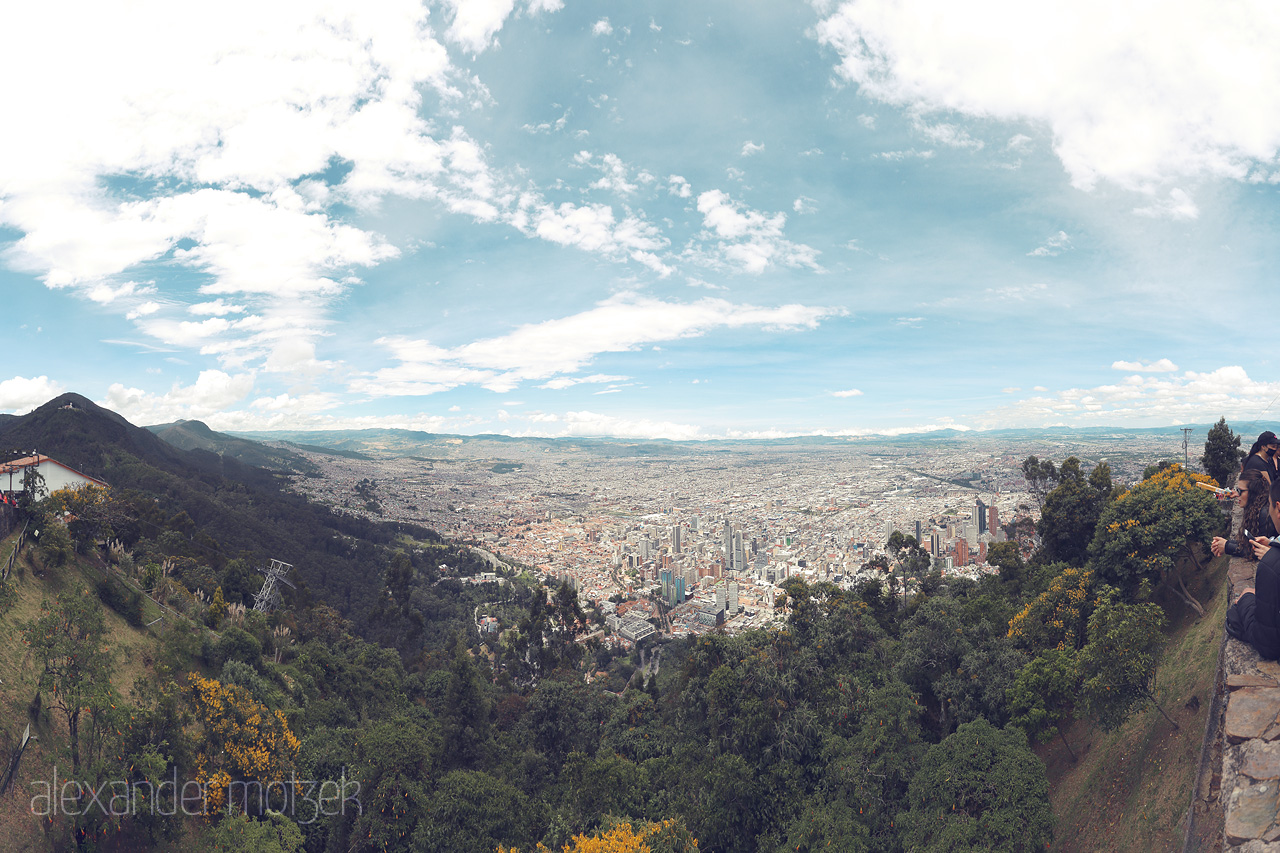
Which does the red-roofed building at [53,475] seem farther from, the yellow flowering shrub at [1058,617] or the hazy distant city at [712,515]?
the yellow flowering shrub at [1058,617]

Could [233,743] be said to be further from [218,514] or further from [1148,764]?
[218,514]

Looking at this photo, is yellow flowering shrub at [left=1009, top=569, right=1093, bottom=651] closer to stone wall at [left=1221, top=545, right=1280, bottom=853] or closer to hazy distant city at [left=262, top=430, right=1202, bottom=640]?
stone wall at [left=1221, top=545, right=1280, bottom=853]

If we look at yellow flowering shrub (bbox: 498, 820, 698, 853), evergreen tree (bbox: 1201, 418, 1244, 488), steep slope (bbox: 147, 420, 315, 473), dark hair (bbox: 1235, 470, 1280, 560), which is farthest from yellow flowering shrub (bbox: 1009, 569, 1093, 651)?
steep slope (bbox: 147, 420, 315, 473)

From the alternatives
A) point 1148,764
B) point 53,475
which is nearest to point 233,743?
point 1148,764

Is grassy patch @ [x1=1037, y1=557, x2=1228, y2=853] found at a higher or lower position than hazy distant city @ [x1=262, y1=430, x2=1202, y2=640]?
higher

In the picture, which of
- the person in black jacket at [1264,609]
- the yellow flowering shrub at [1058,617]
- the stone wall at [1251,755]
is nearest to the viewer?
the stone wall at [1251,755]

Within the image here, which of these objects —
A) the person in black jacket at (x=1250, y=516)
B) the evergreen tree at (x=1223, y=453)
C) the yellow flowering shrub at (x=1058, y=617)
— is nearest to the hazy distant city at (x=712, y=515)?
the evergreen tree at (x=1223, y=453)
